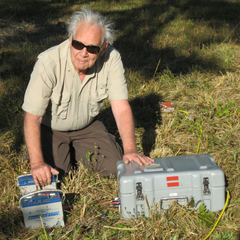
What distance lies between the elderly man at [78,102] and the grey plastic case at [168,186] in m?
0.21

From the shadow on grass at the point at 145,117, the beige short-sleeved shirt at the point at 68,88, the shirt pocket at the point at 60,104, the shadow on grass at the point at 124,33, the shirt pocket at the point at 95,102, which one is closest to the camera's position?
the beige short-sleeved shirt at the point at 68,88

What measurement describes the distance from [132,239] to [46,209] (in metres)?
0.78

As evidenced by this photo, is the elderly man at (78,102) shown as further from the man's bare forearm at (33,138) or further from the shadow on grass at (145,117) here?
the shadow on grass at (145,117)

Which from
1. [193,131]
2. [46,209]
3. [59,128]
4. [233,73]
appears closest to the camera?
[46,209]

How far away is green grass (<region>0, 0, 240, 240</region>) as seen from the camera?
2617 mm

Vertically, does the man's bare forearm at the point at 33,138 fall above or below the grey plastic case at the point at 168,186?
above

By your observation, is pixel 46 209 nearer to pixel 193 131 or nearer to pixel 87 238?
pixel 87 238

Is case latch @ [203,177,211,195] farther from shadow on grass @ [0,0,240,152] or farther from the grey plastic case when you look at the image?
shadow on grass @ [0,0,240,152]

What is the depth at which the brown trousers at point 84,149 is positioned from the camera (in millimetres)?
3395

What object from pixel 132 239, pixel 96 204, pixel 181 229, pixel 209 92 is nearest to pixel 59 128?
pixel 96 204

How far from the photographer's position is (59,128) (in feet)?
11.0

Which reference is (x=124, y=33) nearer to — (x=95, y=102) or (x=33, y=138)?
(x=95, y=102)

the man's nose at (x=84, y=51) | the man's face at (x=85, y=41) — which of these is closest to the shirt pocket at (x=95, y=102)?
Result: the man's face at (x=85, y=41)

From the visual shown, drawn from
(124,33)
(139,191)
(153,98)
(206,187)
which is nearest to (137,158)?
(139,191)
